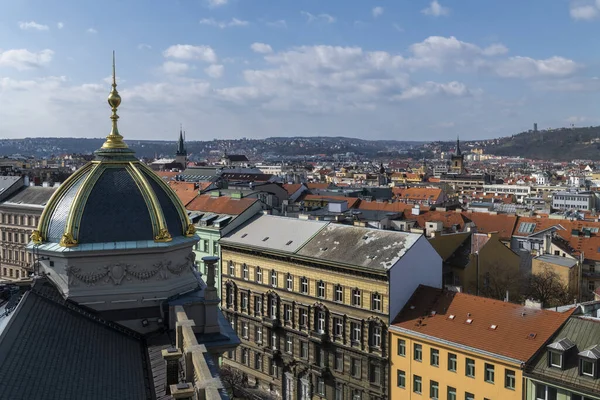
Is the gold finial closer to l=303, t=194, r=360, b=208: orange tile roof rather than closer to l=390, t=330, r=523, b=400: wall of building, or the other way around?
l=390, t=330, r=523, b=400: wall of building

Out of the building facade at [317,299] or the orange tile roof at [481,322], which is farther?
the building facade at [317,299]

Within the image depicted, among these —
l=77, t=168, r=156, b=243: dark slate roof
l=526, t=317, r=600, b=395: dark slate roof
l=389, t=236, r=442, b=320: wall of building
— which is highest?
l=77, t=168, r=156, b=243: dark slate roof

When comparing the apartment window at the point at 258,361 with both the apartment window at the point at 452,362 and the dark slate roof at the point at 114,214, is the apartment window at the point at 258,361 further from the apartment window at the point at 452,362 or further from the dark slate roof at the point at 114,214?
the dark slate roof at the point at 114,214

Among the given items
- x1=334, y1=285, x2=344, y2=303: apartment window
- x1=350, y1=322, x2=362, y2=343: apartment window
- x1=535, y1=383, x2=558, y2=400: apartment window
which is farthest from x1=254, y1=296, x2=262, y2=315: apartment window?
x1=535, y1=383, x2=558, y2=400: apartment window

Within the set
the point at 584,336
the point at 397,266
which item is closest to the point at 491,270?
the point at 397,266

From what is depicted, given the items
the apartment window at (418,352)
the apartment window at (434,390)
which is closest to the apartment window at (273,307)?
the apartment window at (418,352)

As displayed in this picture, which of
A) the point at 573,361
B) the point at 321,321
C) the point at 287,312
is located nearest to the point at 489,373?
the point at 573,361
